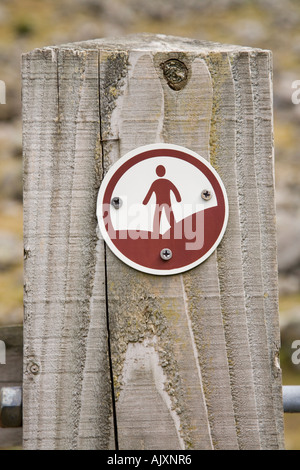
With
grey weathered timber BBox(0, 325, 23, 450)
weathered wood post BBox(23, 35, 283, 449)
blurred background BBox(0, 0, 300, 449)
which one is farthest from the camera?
blurred background BBox(0, 0, 300, 449)

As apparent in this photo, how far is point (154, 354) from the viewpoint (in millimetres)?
1061

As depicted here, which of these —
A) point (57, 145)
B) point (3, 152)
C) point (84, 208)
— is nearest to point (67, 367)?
point (84, 208)

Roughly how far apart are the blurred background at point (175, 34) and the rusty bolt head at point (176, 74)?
4.27 meters

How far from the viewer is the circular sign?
3.50 feet

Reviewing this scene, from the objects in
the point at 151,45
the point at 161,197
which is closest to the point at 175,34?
the point at 151,45

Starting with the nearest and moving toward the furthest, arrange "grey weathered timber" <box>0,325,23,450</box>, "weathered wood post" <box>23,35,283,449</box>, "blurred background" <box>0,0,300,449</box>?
"weathered wood post" <box>23,35,283,449</box>, "grey weathered timber" <box>0,325,23,450</box>, "blurred background" <box>0,0,300,449</box>

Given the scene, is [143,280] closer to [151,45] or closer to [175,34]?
[151,45]

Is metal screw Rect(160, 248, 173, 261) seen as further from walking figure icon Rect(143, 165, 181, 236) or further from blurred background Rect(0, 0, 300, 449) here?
blurred background Rect(0, 0, 300, 449)

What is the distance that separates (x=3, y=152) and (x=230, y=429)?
11.2m

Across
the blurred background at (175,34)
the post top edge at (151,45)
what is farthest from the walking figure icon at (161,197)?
the blurred background at (175,34)

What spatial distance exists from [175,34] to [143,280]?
19675mm

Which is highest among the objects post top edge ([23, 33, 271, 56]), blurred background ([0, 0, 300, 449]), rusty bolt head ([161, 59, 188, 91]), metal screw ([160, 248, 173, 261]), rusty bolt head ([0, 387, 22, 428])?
blurred background ([0, 0, 300, 449])

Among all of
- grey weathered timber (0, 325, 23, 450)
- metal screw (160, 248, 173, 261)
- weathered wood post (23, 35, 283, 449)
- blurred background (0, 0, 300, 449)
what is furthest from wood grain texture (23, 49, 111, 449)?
blurred background (0, 0, 300, 449)

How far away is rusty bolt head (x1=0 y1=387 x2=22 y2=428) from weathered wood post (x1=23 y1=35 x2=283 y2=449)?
0.09 meters
